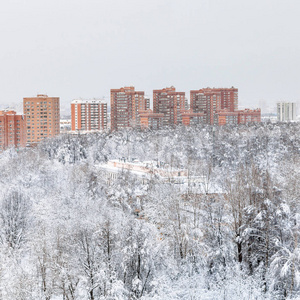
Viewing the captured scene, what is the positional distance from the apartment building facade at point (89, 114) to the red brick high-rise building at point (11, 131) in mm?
17462

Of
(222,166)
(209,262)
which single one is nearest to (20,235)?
(209,262)

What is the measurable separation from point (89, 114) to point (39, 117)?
15680 mm

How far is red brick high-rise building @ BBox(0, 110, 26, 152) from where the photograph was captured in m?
44.0

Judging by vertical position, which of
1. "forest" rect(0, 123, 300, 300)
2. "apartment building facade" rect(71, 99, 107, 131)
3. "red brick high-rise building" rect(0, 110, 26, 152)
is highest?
"apartment building facade" rect(71, 99, 107, 131)

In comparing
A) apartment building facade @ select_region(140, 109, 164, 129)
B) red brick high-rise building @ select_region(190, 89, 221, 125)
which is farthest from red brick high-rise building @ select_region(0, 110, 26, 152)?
red brick high-rise building @ select_region(190, 89, 221, 125)

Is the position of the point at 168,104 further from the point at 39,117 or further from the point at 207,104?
the point at 39,117

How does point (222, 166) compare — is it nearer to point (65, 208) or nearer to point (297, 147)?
point (297, 147)

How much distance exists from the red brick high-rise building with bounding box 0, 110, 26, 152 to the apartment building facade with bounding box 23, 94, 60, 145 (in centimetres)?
188

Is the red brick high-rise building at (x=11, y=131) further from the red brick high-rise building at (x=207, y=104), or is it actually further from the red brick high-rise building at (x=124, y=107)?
the red brick high-rise building at (x=207, y=104)

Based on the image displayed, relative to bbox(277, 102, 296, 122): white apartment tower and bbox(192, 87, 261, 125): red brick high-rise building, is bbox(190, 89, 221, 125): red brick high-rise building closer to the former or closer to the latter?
bbox(192, 87, 261, 125): red brick high-rise building

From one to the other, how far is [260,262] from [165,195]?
578 cm

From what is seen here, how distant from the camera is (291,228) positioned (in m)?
12.2

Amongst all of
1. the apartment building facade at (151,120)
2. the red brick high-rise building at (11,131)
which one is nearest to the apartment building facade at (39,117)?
the red brick high-rise building at (11,131)

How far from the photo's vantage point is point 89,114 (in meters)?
64.2
